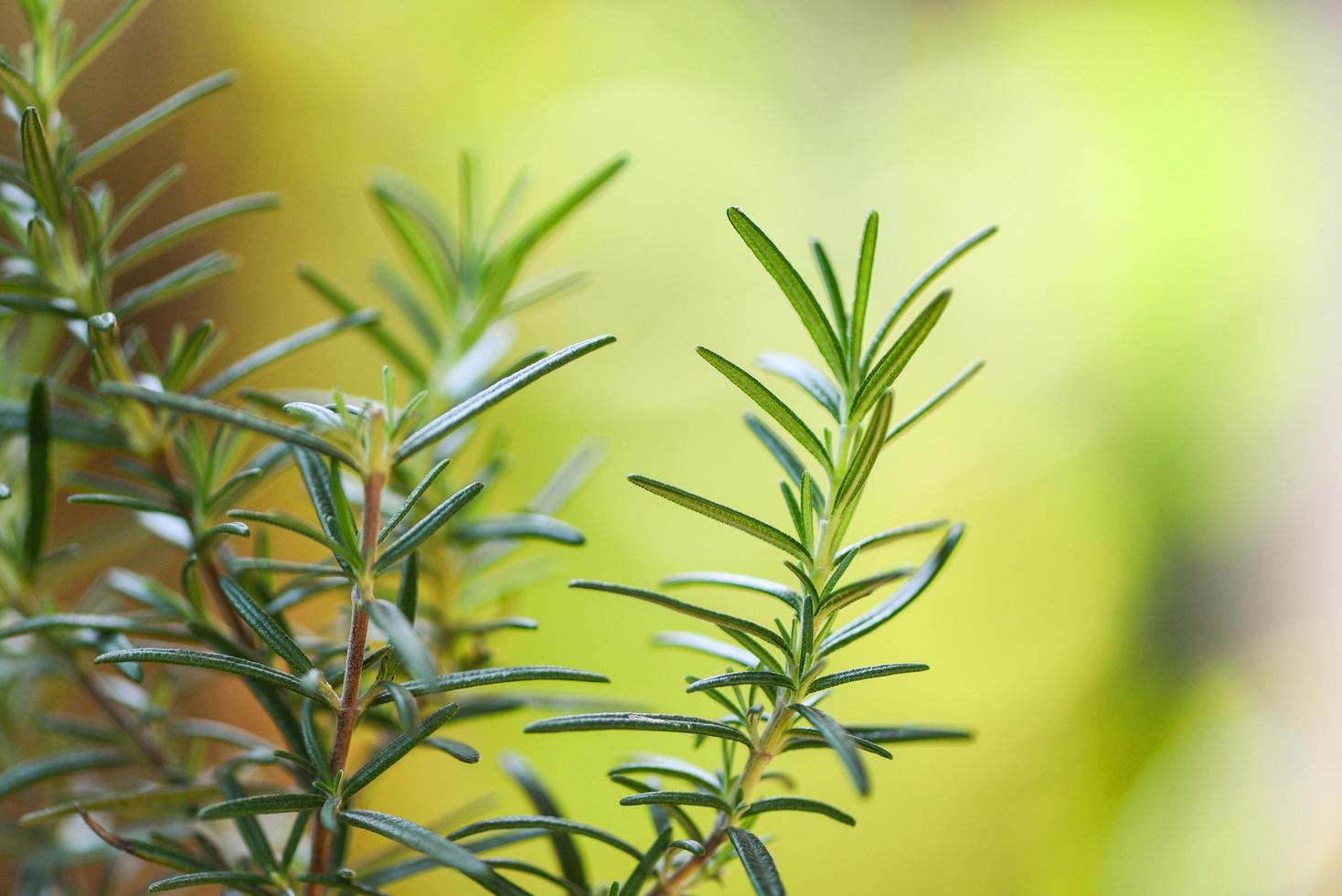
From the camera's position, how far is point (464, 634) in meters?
0.41

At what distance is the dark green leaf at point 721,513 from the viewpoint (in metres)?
0.26

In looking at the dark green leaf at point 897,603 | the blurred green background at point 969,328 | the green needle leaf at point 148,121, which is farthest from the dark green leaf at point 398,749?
the blurred green background at point 969,328

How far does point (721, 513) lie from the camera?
0.27 meters

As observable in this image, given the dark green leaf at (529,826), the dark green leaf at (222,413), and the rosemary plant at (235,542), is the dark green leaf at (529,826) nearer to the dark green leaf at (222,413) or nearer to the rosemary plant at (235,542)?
the rosemary plant at (235,542)

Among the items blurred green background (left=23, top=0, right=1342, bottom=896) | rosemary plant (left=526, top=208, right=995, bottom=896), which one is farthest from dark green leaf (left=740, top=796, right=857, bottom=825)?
blurred green background (left=23, top=0, right=1342, bottom=896)

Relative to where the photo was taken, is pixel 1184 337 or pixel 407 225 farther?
pixel 1184 337

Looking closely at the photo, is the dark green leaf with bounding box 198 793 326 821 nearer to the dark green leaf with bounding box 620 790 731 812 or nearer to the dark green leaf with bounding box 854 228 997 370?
the dark green leaf with bounding box 620 790 731 812

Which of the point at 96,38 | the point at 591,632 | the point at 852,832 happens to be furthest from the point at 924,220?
the point at 96,38

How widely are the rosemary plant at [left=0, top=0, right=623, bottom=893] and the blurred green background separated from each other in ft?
2.77

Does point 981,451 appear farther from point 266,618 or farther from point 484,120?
point 266,618

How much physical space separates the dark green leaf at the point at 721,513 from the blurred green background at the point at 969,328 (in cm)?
99

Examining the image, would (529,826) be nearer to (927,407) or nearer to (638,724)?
(638,724)

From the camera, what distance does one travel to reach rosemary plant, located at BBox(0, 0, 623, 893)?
0.89 ft

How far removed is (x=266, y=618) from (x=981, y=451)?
1.25 metres
